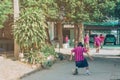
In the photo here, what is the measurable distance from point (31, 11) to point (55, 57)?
5417 mm

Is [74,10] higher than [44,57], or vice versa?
[74,10]

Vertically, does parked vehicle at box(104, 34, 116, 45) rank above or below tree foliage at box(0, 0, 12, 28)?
below

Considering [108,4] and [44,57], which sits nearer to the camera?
[44,57]

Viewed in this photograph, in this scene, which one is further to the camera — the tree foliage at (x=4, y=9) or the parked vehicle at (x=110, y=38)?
the parked vehicle at (x=110, y=38)

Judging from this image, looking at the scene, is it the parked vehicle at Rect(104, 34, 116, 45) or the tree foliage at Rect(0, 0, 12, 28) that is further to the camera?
the parked vehicle at Rect(104, 34, 116, 45)

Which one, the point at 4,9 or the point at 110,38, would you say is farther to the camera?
the point at 110,38

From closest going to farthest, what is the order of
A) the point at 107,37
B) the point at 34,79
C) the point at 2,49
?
the point at 34,79, the point at 2,49, the point at 107,37

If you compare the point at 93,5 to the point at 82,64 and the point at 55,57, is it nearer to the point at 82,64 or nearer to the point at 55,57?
the point at 55,57

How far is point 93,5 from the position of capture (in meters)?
32.8

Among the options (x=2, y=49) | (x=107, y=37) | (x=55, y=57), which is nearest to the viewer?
(x=55, y=57)

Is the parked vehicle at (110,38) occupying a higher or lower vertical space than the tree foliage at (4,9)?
lower

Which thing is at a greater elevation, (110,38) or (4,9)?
(4,9)

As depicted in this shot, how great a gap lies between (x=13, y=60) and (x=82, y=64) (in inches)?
208

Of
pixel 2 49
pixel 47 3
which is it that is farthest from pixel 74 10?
pixel 2 49
